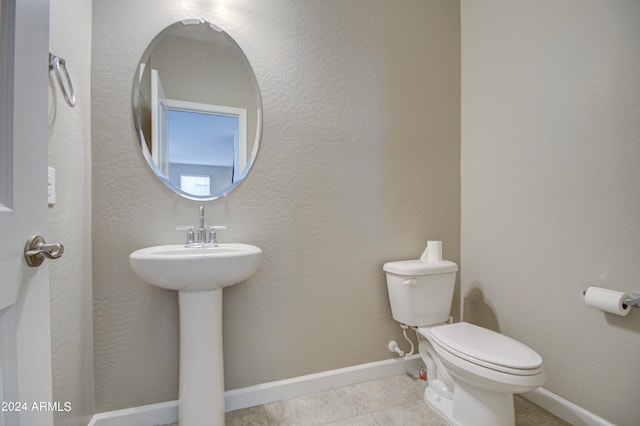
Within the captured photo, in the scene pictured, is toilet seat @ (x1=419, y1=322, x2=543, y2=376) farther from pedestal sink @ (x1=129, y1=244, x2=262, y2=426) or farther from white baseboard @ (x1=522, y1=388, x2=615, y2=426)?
pedestal sink @ (x1=129, y1=244, x2=262, y2=426)

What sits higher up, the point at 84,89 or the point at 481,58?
the point at 481,58

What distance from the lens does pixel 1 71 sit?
54 centimetres

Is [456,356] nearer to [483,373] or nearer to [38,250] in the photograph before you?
[483,373]

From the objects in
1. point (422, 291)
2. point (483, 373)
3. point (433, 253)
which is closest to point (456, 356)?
point (483, 373)

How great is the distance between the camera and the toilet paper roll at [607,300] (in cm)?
111

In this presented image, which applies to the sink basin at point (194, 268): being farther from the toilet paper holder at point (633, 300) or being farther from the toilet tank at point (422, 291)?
the toilet paper holder at point (633, 300)

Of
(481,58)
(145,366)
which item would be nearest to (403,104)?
(481,58)

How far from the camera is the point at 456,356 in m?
1.20

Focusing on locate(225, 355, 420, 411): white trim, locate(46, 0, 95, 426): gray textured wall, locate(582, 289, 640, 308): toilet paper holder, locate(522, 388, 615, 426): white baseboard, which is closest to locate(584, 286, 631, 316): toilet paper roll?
locate(582, 289, 640, 308): toilet paper holder

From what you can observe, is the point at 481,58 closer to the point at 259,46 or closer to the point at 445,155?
the point at 445,155

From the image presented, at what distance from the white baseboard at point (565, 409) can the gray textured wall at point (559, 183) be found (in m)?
0.03

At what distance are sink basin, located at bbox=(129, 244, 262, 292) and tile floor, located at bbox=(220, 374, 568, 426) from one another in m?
0.77

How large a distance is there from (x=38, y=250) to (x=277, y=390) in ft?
4.25

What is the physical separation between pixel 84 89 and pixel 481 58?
217 centimetres
